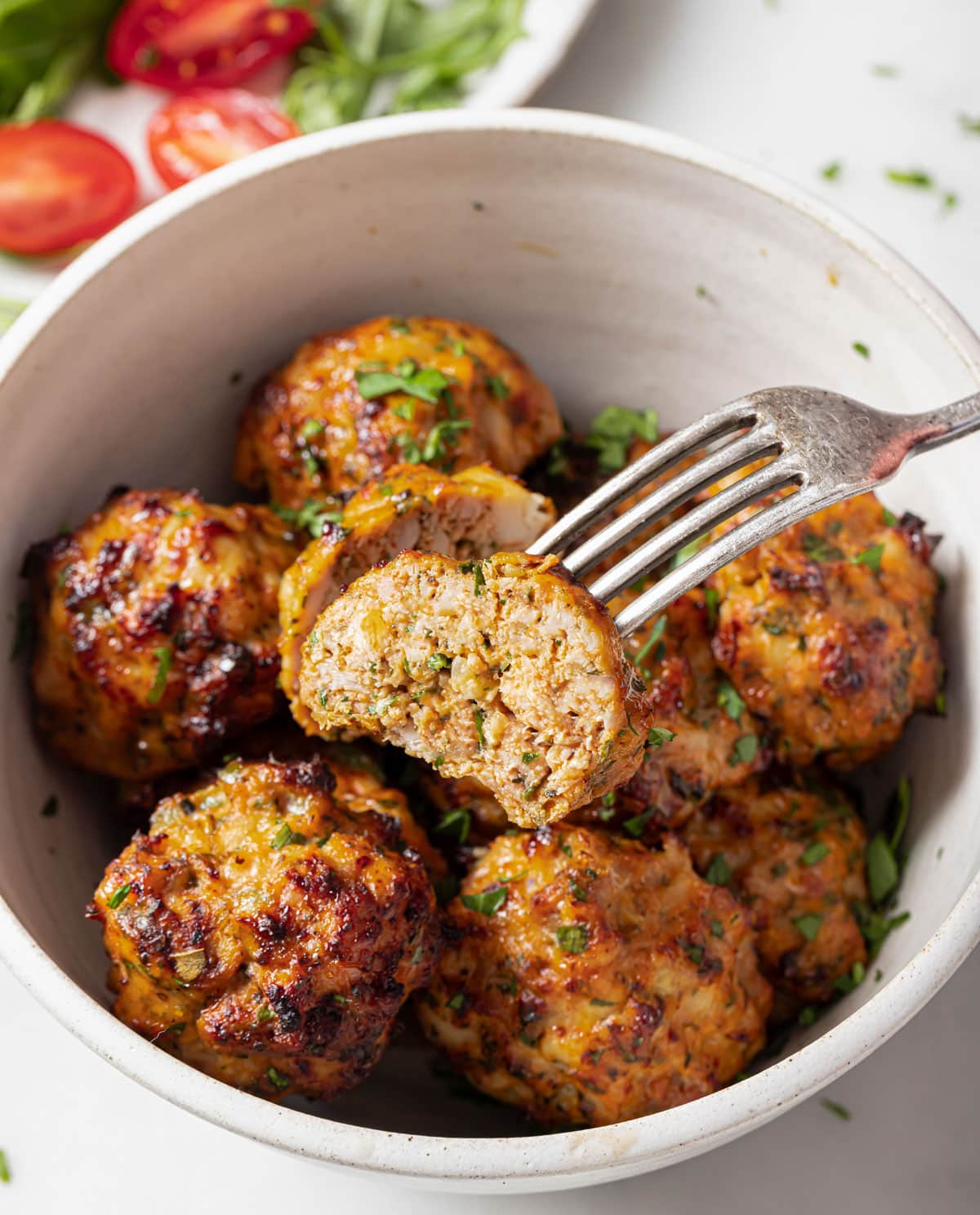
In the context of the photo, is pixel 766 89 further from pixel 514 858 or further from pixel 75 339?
pixel 514 858

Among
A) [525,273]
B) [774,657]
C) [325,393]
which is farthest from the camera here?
[525,273]

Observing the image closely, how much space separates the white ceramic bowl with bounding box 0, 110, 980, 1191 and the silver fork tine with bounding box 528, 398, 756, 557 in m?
0.58

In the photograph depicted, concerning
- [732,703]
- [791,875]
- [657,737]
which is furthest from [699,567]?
[791,875]

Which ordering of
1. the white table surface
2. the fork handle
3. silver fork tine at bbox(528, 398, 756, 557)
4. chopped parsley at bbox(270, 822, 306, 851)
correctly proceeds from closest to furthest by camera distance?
chopped parsley at bbox(270, 822, 306, 851) → silver fork tine at bbox(528, 398, 756, 557) → the fork handle → the white table surface

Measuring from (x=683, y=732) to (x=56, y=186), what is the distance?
3.04m

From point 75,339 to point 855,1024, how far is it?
6.99 feet

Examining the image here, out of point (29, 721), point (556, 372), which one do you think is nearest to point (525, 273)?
point (556, 372)

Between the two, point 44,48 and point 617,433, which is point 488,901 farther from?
point 44,48

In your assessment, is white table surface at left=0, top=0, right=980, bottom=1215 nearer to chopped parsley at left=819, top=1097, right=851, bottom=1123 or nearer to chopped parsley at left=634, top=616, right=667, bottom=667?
chopped parsley at left=819, top=1097, right=851, bottom=1123

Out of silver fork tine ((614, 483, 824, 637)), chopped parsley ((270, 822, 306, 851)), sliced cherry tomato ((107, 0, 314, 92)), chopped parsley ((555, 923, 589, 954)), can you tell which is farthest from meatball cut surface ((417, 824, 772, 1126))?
sliced cherry tomato ((107, 0, 314, 92))

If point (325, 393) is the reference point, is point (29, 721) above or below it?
below

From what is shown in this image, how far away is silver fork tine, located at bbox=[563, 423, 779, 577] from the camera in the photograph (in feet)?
7.85

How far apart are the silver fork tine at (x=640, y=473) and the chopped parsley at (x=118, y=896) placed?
1.00 m

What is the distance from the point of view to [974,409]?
258cm
